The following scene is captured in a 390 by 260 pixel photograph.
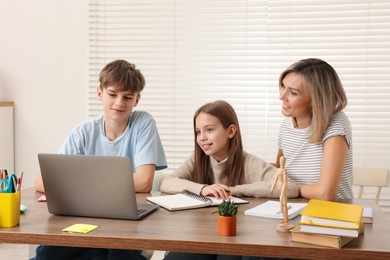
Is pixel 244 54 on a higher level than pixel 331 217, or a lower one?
higher

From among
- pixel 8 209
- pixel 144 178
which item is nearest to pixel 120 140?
pixel 144 178

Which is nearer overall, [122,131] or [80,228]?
[80,228]

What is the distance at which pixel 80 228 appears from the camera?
1.57 metres

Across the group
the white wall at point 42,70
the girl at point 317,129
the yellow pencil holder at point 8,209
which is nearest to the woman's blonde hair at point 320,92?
the girl at point 317,129

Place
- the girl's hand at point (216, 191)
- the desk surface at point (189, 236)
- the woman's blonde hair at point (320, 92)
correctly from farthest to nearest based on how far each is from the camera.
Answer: the woman's blonde hair at point (320, 92) → the girl's hand at point (216, 191) → the desk surface at point (189, 236)

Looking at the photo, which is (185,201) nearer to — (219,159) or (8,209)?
(219,159)

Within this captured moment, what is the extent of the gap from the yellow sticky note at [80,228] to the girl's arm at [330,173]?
89cm

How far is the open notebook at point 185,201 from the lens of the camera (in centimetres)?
186

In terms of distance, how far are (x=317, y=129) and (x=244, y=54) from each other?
156cm

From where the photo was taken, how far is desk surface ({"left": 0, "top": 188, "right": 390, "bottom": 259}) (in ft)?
4.58

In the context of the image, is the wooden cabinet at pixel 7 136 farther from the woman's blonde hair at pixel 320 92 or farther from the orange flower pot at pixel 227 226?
the orange flower pot at pixel 227 226

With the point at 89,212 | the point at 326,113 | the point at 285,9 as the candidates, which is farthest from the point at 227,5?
the point at 89,212

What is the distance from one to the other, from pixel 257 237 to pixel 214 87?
2.30 m

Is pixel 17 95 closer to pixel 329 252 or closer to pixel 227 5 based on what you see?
pixel 227 5
